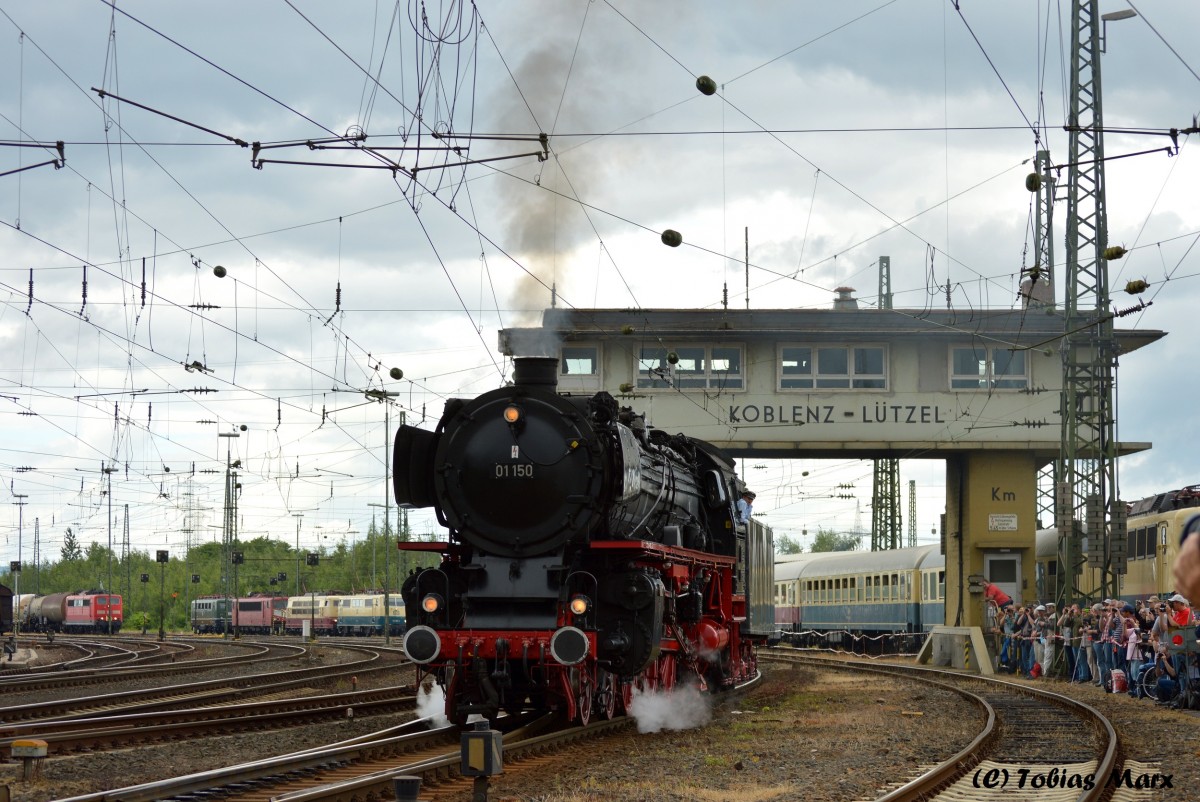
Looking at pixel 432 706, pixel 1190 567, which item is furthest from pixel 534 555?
pixel 1190 567

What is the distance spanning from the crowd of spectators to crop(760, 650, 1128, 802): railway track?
1.61m

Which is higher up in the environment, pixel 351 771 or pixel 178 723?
pixel 351 771

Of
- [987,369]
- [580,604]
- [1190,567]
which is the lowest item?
[580,604]

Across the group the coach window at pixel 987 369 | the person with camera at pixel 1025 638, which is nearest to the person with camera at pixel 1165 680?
the person with camera at pixel 1025 638

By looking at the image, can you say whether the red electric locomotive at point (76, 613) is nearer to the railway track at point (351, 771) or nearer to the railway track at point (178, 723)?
the railway track at point (178, 723)

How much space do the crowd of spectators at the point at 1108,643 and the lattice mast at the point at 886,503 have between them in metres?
24.8

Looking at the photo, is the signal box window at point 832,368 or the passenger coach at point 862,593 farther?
the passenger coach at point 862,593

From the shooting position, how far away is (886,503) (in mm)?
60531

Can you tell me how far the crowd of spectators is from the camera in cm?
1975

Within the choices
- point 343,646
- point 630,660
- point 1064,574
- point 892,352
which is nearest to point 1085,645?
point 1064,574

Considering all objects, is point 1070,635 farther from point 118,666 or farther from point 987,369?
point 118,666

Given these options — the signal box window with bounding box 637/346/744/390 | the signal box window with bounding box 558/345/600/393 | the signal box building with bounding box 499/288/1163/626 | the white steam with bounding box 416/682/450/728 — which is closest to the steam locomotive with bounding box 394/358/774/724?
the white steam with bounding box 416/682/450/728

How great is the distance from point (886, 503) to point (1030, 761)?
48.1 m

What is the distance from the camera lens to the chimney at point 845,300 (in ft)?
128
